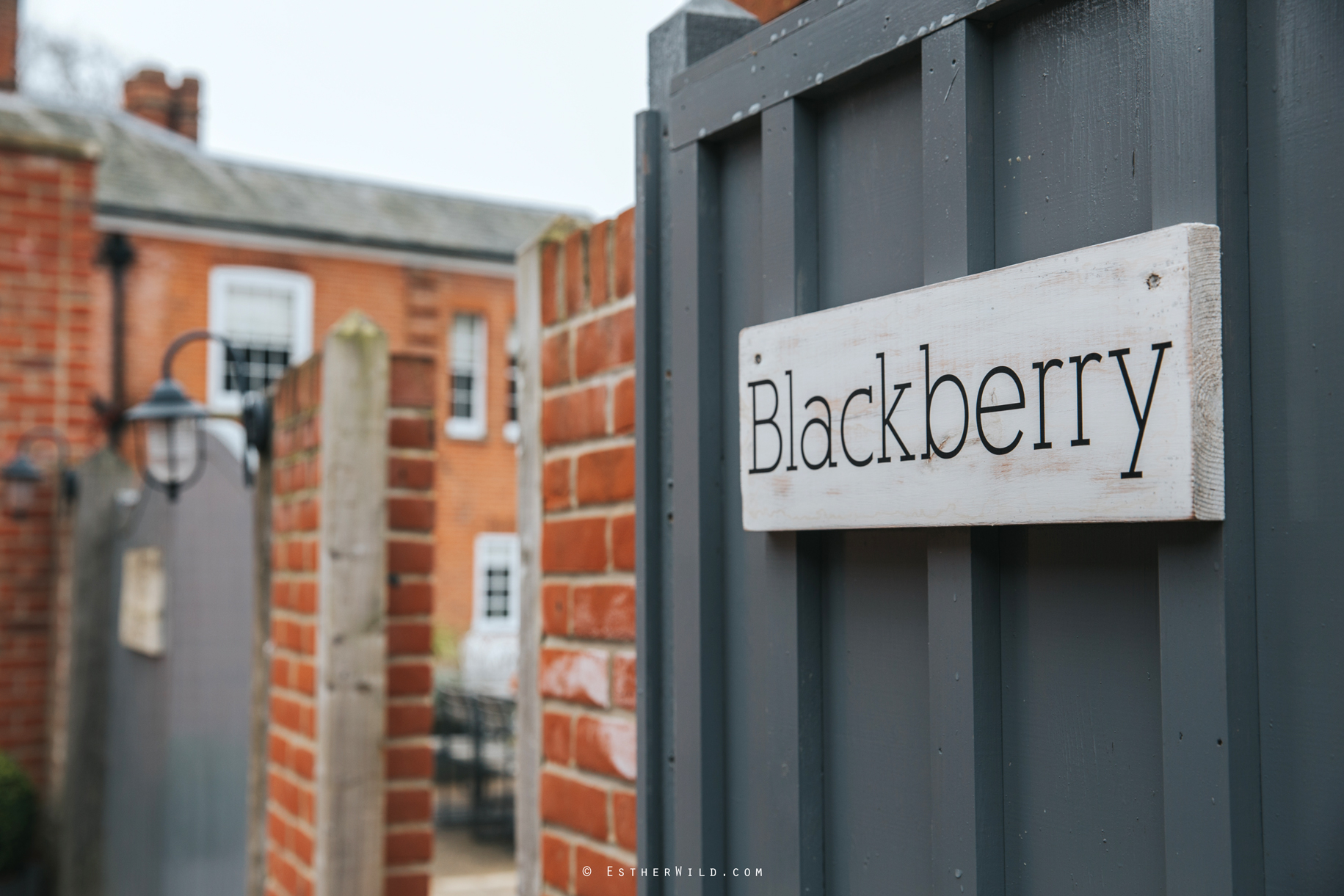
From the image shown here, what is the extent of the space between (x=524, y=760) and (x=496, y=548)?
14445 millimetres

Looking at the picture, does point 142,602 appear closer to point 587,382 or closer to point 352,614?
point 352,614

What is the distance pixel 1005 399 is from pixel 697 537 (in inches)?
20.7

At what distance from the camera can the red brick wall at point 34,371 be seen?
6090 millimetres

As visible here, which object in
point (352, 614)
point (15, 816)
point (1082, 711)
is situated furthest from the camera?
point (15, 816)

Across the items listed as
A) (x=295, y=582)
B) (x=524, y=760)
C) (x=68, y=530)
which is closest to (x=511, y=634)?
(x=68, y=530)

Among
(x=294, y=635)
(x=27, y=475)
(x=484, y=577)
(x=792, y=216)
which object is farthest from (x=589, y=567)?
(x=484, y=577)

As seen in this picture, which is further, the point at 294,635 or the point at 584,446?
the point at 294,635

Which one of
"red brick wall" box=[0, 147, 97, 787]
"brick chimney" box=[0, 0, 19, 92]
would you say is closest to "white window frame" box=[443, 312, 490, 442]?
"brick chimney" box=[0, 0, 19, 92]

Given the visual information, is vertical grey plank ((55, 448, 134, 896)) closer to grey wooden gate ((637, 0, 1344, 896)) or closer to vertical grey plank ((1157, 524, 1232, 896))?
grey wooden gate ((637, 0, 1344, 896))

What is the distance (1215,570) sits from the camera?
889mm

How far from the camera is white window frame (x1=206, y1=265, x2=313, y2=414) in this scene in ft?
45.2

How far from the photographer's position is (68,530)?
5.98 m

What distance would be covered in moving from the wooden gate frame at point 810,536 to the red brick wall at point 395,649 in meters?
1.31

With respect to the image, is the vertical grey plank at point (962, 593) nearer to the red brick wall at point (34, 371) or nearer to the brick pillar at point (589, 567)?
the brick pillar at point (589, 567)
